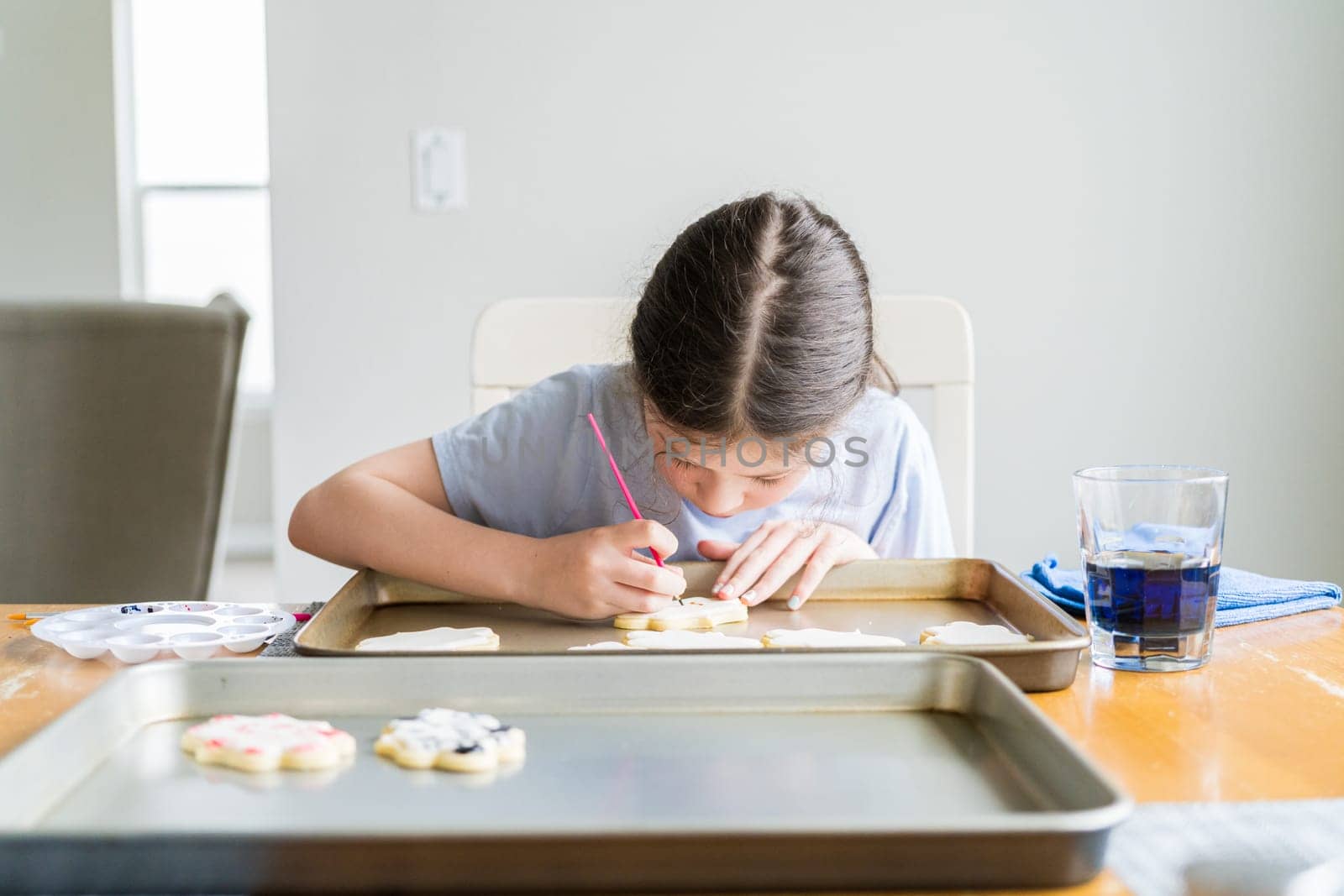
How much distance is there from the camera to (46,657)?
0.85m

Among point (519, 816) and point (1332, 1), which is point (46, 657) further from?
point (1332, 1)

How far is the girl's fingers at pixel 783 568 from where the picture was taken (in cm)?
100

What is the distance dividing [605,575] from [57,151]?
155 inches

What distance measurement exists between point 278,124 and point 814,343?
132cm

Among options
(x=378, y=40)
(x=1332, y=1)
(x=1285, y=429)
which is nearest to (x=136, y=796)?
(x=378, y=40)

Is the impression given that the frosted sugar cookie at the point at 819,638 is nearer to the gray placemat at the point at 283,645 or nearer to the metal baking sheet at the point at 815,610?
the metal baking sheet at the point at 815,610

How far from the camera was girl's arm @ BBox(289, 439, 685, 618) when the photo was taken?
96cm

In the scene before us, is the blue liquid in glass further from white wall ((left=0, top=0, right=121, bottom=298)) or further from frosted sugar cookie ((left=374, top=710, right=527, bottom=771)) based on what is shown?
white wall ((left=0, top=0, right=121, bottom=298))

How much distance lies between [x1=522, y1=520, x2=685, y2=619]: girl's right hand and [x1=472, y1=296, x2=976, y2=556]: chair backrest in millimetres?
498

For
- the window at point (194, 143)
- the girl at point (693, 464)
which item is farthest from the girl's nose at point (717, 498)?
the window at point (194, 143)

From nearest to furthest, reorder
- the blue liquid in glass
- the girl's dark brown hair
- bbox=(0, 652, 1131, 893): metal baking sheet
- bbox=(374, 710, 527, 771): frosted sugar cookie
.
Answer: bbox=(0, 652, 1131, 893): metal baking sheet → bbox=(374, 710, 527, 771): frosted sugar cookie → the blue liquid in glass → the girl's dark brown hair

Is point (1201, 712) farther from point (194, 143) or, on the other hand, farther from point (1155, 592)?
point (194, 143)

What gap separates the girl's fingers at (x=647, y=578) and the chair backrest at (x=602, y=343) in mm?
529

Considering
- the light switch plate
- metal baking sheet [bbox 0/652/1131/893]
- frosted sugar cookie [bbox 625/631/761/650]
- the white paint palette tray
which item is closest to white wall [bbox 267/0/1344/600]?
the light switch plate
